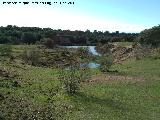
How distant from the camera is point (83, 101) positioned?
97.2 feet

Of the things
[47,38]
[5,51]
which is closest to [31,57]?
[5,51]

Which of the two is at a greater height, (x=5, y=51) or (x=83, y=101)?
(x=83, y=101)

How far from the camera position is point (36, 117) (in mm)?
17719

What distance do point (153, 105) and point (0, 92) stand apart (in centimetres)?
1127

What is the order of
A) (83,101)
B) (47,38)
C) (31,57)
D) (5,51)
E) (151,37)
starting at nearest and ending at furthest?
(83,101) → (31,57) → (5,51) → (151,37) → (47,38)

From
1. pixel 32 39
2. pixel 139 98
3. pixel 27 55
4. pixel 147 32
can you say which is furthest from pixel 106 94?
pixel 32 39

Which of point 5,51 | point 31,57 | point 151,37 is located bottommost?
point 31,57

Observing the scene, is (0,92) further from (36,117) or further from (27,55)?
(27,55)

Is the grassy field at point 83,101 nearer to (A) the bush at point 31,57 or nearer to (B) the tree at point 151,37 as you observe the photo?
(A) the bush at point 31,57

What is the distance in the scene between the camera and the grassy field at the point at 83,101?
23.3 meters

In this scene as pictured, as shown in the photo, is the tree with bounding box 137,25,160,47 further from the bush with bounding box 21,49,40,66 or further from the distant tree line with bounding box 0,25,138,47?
the bush with bounding box 21,49,40,66

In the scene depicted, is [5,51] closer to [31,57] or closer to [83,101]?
[31,57]

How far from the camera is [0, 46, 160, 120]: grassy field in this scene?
23.3 m

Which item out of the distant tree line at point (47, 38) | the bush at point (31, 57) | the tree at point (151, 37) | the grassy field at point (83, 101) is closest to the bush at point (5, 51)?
the bush at point (31, 57)
